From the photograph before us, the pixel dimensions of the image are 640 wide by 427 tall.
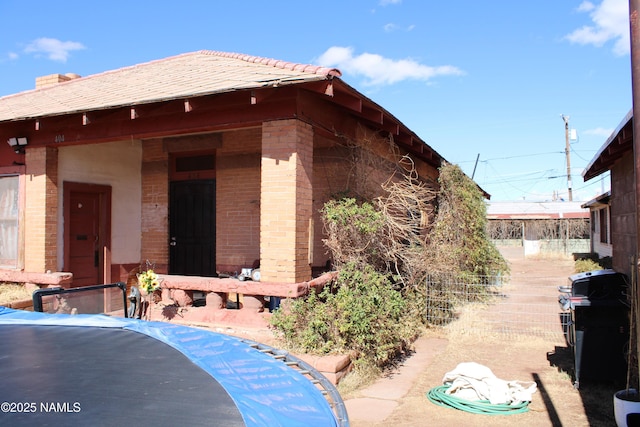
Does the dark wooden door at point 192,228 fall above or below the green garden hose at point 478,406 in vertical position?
above

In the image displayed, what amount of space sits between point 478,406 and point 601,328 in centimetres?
159

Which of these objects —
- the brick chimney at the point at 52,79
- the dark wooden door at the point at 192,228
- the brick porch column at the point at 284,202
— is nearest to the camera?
the brick porch column at the point at 284,202

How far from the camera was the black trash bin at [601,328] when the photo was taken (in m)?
4.88

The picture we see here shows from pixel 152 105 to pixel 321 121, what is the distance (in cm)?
242

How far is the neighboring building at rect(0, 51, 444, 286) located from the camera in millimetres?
6105

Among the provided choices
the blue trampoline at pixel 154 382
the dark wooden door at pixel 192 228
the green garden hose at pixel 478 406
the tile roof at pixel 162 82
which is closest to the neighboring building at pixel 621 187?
the green garden hose at pixel 478 406

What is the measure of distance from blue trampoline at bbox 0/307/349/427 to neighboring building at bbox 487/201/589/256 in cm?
2701

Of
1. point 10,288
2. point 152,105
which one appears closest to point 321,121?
point 152,105

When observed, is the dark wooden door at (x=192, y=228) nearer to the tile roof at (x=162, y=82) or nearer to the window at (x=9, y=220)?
the tile roof at (x=162, y=82)

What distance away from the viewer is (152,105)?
6.77 meters

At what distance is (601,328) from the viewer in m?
4.93

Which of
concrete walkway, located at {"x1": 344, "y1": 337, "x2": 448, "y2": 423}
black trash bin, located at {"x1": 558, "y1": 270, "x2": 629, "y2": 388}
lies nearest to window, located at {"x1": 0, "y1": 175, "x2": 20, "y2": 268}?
concrete walkway, located at {"x1": 344, "y1": 337, "x2": 448, "y2": 423}

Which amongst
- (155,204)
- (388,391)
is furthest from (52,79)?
(388,391)

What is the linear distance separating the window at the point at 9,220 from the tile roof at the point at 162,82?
4.17 feet
